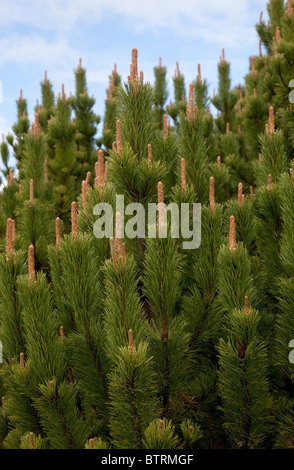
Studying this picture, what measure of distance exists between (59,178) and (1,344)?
155 inches

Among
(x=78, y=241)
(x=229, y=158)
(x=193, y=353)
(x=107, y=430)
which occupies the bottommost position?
(x=107, y=430)

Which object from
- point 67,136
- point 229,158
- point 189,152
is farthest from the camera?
point 67,136

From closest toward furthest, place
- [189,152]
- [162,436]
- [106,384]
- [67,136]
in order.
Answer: [162,436] < [106,384] < [189,152] < [67,136]

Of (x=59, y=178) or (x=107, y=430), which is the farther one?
(x=59, y=178)

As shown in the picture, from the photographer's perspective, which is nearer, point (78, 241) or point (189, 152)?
point (78, 241)

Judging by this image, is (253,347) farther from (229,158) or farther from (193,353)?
(229,158)

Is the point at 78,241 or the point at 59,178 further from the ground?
the point at 59,178

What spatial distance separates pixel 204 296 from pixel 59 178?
4.21m

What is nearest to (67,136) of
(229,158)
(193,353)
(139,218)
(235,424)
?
(229,158)

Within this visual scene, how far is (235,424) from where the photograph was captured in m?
2.35

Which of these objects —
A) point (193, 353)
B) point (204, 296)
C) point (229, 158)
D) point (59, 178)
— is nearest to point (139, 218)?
point (204, 296)

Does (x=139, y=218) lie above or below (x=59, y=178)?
below

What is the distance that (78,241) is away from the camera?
2.30 metres

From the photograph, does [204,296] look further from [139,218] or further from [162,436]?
[162,436]
